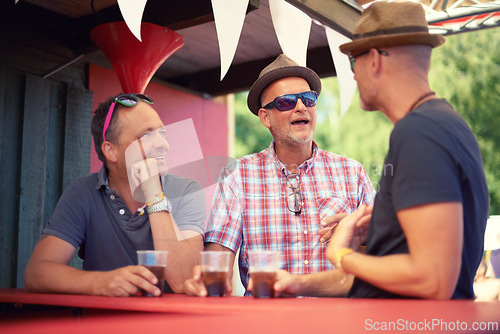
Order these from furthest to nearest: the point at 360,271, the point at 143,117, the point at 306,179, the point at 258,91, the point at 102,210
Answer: the point at 258,91 < the point at 306,179 < the point at 143,117 < the point at 102,210 < the point at 360,271

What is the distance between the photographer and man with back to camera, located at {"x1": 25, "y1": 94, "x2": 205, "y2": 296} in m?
2.38

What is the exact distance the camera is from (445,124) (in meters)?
1.45

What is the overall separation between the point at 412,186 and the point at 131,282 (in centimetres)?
108

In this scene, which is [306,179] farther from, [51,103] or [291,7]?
[51,103]

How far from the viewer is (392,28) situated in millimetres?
1665

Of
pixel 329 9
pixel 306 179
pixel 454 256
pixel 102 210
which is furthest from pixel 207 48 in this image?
pixel 454 256

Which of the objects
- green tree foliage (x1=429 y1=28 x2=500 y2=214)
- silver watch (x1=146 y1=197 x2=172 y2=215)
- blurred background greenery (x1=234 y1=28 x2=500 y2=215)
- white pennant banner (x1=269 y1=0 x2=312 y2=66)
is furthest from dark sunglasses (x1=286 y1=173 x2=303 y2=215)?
green tree foliage (x1=429 y1=28 x2=500 y2=214)

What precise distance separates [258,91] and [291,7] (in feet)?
1.85

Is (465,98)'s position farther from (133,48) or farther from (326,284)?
(326,284)

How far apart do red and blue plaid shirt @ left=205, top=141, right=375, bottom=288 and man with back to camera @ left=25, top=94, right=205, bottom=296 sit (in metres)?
0.29

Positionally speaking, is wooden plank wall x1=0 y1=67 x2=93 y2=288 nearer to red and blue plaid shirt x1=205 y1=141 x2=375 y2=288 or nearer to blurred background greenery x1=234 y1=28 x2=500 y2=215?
red and blue plaid shirt x1=205 y1=141 x2=375 y2=288

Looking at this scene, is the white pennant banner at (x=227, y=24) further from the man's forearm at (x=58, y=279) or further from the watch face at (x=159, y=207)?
the man's forearm at (x=58, y=279)

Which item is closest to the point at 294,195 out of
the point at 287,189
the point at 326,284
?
the point at 287,189

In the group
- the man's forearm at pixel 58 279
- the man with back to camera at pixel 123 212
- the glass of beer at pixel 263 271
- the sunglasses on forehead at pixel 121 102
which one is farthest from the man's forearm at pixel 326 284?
the sunglasses on forehead at pixel 121 102
